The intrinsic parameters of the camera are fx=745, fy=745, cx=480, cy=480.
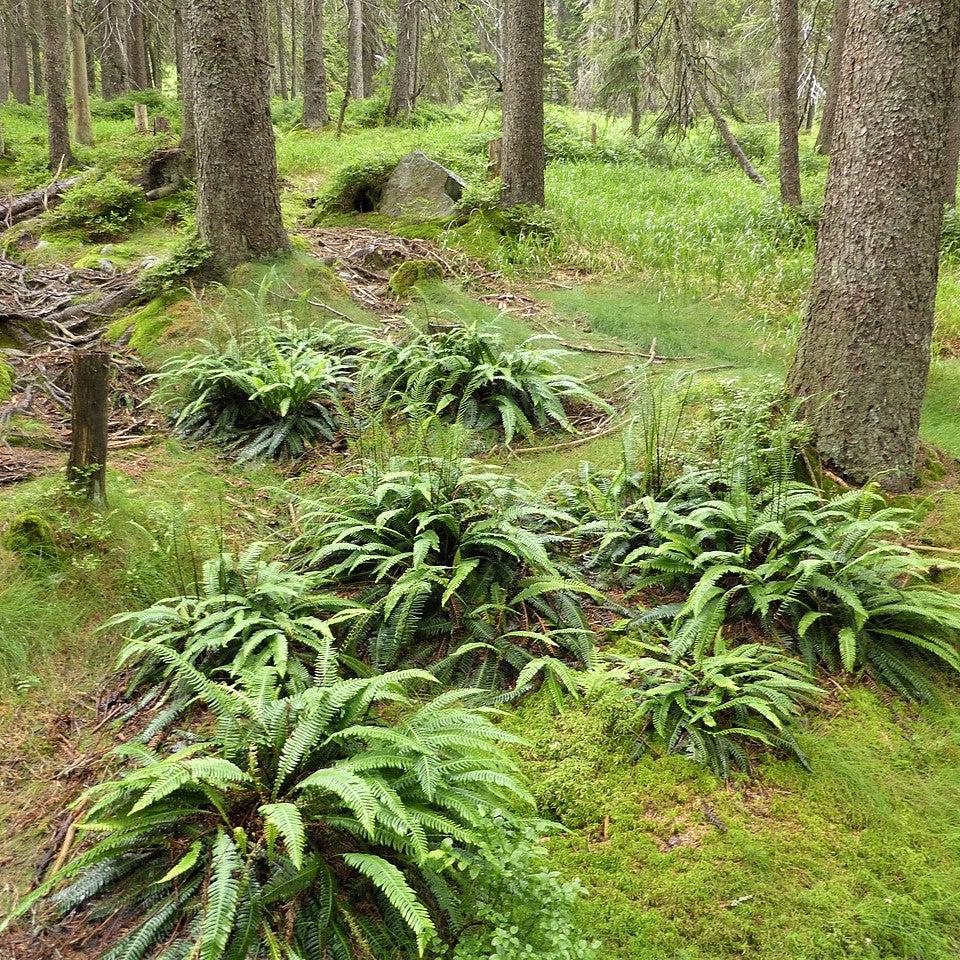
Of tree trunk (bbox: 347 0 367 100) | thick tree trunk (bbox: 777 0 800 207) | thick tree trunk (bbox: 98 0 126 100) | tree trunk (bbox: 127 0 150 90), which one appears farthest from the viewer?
tree trunk (bbox: 127 0 150 90)

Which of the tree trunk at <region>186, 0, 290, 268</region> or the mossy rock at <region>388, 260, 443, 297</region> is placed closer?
the tree trunk at <region>186, 0, 290, 268</region>

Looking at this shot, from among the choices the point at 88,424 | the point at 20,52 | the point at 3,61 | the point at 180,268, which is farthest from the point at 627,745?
the point at 20,52

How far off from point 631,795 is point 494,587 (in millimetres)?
1442

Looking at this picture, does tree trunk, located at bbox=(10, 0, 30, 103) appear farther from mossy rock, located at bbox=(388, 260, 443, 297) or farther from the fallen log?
mossy rock, located at bbox=(388, 260, 443, 297)

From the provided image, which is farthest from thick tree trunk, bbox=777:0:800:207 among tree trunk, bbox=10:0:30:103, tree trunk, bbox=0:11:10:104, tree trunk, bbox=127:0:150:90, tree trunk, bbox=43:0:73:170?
tree trunk, bbox=0:11:10:104

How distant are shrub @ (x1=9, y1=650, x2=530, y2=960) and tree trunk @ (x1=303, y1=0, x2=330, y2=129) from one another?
78.8 feet

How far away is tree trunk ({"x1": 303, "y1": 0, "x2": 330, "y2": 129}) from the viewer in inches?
894

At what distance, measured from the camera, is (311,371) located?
6.82m

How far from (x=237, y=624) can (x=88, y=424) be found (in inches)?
71.7

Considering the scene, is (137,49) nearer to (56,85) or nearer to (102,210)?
(56,85)

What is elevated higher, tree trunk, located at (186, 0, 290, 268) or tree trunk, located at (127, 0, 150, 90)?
tree trunk, located at (127, 0, 150, 90)

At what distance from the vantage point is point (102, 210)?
1212 cm

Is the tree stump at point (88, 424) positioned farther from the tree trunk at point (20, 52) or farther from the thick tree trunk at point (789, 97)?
the tree trunk at point (20, 52)

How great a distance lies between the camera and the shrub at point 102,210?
1184 cm
